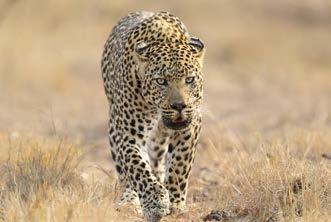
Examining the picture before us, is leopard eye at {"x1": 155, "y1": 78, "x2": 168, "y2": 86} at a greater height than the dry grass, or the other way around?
leopard eye at {"x1": 155, "y1": 78, "x2": 168, "y2": 86}

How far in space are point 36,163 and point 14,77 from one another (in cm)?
966

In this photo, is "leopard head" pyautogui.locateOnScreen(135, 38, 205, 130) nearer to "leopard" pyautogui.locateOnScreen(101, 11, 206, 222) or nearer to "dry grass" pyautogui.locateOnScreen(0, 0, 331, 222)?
"leopard" pyautogui.locateOnScreen(101, 11, 206, 222)

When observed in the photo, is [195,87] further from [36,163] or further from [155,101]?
[36,163]

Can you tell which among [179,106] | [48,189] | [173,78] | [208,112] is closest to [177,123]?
[179,106]

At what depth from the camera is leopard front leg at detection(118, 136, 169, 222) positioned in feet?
26.4

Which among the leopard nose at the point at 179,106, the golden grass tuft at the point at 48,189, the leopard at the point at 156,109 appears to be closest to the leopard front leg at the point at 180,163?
the leopard at the point at 156,109

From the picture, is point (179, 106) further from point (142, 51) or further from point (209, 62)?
point (209, 62)

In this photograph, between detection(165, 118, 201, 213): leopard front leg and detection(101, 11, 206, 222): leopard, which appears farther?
detection(165, 118, 201, 213): leopard front leg

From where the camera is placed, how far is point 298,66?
22.4 meters

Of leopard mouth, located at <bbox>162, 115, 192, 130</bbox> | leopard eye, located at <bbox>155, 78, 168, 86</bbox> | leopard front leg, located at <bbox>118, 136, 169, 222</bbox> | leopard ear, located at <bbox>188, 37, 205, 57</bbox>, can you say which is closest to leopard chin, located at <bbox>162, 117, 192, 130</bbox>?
leopard mouth, located at <bbox>162, 115, 192, 130</bbox>

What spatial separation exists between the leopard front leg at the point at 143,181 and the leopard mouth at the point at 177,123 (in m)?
0.57

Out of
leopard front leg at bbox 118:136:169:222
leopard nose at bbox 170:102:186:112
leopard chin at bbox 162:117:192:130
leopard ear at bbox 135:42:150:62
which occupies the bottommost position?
leopard front leg at bbox 118:136:169:222

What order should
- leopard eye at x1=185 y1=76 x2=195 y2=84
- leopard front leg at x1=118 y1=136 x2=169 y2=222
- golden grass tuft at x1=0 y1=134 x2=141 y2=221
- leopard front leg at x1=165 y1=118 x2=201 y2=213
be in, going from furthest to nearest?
A: leopard front leg at x1=165 y1=118 x2=201 y2=213
leopard front leg at x1=118 y1=136 x2=169 y2=222
leopard eye at x1=185 y1=76 x2=195 y2=84
golden grass tuft at x1=0 y1=134 x2=141 y2=221

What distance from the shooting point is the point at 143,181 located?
27.3ft
